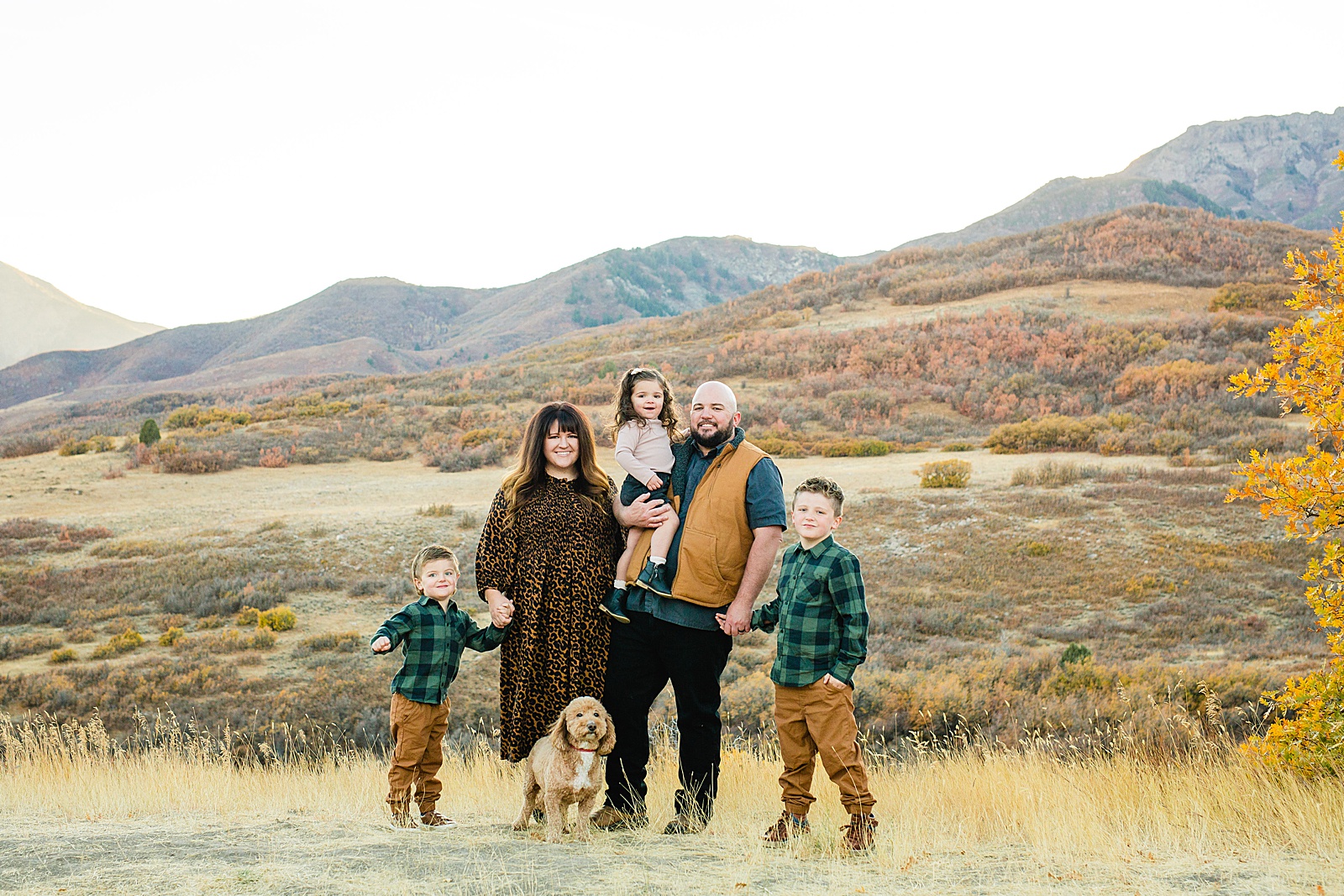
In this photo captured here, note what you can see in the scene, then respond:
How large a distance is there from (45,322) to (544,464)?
690 feet

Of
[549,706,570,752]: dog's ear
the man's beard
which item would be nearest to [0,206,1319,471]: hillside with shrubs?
the man's beard

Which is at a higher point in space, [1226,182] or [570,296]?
[1226,182]

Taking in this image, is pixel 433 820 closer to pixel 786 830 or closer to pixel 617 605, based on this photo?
pixel 617 605

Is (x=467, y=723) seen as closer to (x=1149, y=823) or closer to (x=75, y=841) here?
(x=75, y=841)

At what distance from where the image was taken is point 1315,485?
166 inches

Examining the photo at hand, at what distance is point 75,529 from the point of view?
1705 cm

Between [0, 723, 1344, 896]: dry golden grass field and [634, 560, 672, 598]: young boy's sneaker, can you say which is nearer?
[0, 723, 1344, 896]: dry golden grass field

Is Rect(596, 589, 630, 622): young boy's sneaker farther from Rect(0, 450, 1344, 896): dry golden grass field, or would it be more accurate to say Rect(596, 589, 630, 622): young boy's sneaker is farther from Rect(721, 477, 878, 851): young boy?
Answer: Rect(0, 450, 1344, 896): dry golden grass field

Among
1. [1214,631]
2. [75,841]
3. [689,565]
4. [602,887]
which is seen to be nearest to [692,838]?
[602,887]

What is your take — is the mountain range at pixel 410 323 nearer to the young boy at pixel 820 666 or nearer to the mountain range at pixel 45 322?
the mountain range at pixel 45 322

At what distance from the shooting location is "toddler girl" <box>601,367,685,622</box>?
428 centimetres

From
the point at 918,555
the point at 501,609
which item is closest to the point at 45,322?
the point at 918,555

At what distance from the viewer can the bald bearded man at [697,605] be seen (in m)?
4.09

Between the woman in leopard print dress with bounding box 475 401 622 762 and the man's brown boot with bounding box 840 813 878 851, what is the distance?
4.31 ft
